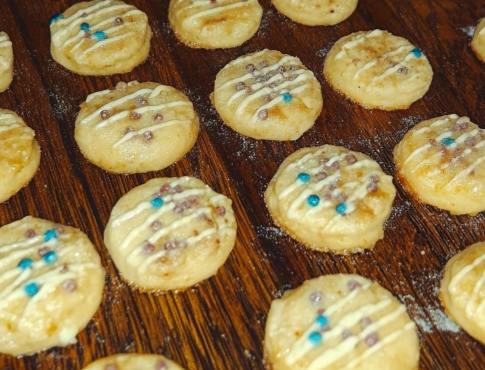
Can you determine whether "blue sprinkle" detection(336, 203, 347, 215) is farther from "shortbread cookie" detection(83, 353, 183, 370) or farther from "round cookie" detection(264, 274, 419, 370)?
"shortbread cookie" detection(83, 353, 183, 370)

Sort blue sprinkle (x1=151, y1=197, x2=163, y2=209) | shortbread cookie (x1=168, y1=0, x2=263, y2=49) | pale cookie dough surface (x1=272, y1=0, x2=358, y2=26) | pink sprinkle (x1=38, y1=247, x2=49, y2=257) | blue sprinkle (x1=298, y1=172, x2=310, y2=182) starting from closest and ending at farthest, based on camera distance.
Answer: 1. pink sprinkle (x1=38, y1=247, x2=49, y2=257)
2. blue sprinkle (x1=151, y1=197, x2=163, y2=209)
3. blue sprinkle (x1=298, y1=172, x2=310, y2=182)
4. shortbread cookie (x1=168, y1=0, x2=263, y2=49)
5. pale cookie dough surface (x1=272, y1=0, x2=358, y2=26)

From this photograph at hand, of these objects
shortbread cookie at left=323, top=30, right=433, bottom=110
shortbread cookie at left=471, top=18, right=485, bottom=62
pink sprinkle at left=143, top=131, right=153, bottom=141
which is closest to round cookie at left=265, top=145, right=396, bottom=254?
shortbread cookie at left=323, top=30, right=433, bottom=110

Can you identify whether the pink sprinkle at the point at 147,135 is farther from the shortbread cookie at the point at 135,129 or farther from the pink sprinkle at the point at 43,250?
the pink sprinkle at the point at 43,250

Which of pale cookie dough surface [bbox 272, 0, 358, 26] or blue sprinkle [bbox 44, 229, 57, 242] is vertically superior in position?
pale cookie dough surface [bbox 272, 0, 358, 26]

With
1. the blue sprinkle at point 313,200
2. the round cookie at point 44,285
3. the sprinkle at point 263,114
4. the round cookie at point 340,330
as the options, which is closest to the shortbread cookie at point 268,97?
the sprinkle at point 263,114

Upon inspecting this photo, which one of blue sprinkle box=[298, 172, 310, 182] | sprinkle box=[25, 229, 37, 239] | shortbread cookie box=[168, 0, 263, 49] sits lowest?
blue sprinkle box=[298, 172, 310, 182]

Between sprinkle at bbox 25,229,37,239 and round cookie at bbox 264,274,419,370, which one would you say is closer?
round cookie at bbox 264,274,419,370

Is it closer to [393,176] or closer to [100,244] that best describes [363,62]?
[393,176]
